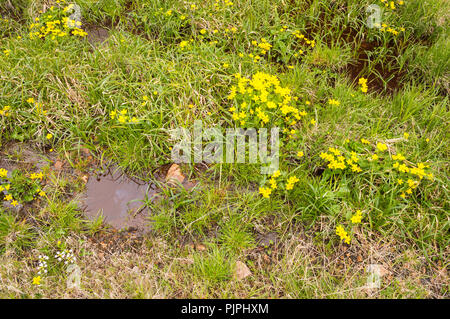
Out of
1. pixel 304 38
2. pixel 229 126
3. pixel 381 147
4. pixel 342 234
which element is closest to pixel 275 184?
pixel 342 234

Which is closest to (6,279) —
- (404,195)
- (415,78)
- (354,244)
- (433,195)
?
(354,244)

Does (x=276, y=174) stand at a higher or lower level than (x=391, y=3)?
lower

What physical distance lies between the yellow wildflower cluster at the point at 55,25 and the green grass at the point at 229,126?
0.39 feet

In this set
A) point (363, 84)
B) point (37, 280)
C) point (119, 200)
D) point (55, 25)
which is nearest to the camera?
point (37, 280)

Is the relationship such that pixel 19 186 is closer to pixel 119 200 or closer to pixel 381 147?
pixel 119 200

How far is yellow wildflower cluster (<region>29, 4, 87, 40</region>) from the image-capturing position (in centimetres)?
360

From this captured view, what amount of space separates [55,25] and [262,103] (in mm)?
2625

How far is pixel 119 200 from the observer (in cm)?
307

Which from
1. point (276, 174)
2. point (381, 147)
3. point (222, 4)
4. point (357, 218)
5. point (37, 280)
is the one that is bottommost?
point (37, 280)

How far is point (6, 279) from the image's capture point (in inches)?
100

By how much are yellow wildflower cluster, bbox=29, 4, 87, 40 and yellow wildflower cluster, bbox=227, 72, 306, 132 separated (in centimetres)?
199

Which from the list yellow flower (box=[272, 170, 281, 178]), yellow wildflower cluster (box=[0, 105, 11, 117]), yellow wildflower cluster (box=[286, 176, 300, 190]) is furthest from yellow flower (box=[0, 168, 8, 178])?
yellow wildflower cluster (box=[286, 176, 300, 190])

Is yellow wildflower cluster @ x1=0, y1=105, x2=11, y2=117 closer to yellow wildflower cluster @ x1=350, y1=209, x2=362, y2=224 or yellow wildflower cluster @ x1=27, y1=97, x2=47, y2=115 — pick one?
yellow wildflower cluster @ x1=27, y1=97, x2=47, y2=115

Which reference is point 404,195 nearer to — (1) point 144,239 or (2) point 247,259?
(2) point 247,259
